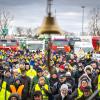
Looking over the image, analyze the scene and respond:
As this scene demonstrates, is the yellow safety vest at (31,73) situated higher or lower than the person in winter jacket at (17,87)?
lower

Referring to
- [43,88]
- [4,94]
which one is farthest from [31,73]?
[4,94]

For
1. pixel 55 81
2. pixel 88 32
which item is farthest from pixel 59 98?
pixel 88 32

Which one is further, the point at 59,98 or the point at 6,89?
the point at 6,89

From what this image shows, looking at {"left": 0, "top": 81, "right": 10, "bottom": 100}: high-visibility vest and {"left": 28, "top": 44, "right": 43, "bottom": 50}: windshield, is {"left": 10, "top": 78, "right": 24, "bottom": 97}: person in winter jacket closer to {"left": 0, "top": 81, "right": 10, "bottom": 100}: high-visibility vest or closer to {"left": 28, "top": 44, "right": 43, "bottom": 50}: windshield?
{"left": 0, "top": 81, "right": 10, "bottom": 100}: high-visibility vest

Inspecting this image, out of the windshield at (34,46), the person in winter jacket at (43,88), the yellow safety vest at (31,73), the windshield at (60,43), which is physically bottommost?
the windshield at (34,46)

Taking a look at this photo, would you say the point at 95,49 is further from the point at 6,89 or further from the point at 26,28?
the point at 26,28

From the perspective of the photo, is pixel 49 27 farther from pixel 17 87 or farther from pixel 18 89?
pixel 17 87

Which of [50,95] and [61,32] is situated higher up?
[61,32]

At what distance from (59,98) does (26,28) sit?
145 meters

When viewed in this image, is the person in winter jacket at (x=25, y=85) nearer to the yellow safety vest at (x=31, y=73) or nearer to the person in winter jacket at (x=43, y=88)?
the person in winter jacket at (x=43, y=88)

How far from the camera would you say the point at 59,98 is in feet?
34.0

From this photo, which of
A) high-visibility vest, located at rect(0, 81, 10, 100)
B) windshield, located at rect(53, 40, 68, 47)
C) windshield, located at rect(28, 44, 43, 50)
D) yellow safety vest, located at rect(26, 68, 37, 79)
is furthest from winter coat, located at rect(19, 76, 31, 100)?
windshield, located at rect(53, 40, 68, 47)

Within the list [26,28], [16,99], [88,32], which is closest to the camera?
[16,99]

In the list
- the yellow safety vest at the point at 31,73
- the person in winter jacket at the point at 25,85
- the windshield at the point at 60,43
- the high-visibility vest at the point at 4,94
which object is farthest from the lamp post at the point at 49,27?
the windshield at the point at 60,43
